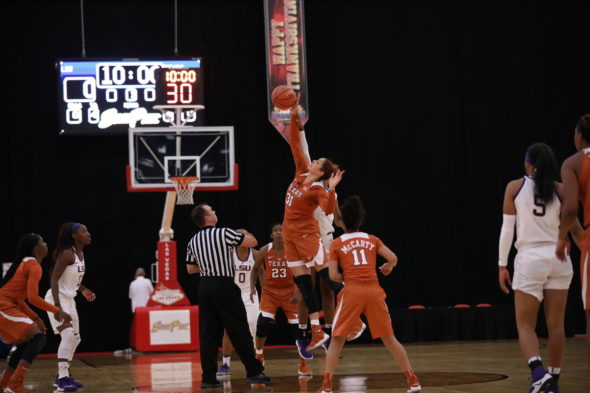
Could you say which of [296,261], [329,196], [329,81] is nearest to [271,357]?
[296,261]

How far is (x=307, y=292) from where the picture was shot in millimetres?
7980

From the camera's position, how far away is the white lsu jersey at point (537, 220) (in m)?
5.71

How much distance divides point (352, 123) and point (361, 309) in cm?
1108

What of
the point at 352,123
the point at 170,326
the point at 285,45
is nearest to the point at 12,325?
the point at 170,326

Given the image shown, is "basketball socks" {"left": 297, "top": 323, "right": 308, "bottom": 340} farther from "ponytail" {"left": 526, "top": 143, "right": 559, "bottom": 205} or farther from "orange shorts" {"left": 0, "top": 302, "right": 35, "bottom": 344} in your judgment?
"ponytail" {"left": 526, "top": 143, "right": 559, "bottom": 205}

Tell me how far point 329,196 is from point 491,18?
11.4 meters

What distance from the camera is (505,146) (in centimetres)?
1748

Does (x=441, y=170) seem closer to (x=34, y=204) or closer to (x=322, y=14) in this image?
(x=322, y=14)

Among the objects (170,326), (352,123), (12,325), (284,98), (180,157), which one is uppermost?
Result: (352,123)

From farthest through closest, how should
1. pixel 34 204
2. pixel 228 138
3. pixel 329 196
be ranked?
pixel 34 204 < pixel 228 138 < pixel 329 196

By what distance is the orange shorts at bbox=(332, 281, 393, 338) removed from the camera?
20.5 feet

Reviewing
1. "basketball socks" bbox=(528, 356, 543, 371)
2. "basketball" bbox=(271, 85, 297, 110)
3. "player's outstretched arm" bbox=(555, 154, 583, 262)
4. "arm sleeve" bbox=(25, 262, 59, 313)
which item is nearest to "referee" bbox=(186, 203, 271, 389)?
"basketball" bbox=(271, 85, 297, 110)

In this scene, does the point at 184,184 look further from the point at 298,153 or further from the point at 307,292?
the point at 307,292

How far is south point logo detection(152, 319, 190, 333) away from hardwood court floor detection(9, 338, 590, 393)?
415 millimetres
